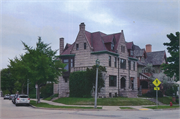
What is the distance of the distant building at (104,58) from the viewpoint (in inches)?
1350

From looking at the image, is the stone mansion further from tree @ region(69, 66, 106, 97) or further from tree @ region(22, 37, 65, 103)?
tree @ region(22, 37, 65, 103)

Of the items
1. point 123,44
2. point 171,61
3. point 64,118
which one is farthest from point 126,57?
point 64,118

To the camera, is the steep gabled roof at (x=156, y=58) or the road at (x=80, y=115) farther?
the steep gabled roof at (x=156, y=58)

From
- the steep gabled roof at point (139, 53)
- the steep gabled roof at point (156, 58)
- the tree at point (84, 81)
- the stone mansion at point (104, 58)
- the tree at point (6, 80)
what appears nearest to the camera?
the tree at point (84, 81)

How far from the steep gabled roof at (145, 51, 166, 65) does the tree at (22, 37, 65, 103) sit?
27.5 m

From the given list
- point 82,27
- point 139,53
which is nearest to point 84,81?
point 82,27

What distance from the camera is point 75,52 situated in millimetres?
36812

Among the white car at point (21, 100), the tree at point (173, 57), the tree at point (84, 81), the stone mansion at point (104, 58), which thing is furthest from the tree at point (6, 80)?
the tree at point (173, 57)

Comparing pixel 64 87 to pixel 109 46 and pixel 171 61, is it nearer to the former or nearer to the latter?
pixel 109 46

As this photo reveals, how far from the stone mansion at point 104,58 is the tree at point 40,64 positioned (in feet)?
19.2

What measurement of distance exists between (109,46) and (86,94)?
8.55 meters

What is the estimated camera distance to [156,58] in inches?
2030

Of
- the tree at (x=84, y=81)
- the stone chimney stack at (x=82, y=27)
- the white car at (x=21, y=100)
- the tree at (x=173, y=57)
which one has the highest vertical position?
the stone chimney stack at (x=82, y=27)

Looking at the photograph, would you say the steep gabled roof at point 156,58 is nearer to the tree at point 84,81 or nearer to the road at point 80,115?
the tree at point 84,81
